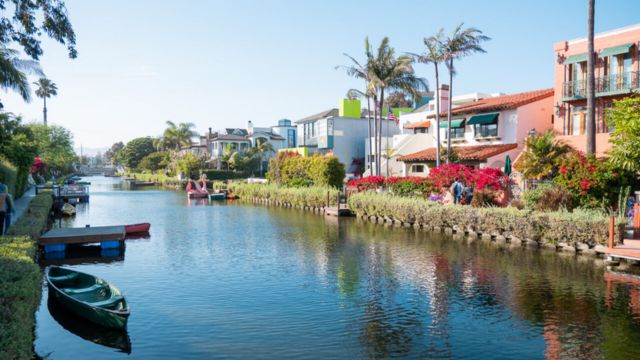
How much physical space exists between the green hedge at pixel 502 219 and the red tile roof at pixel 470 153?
917cm

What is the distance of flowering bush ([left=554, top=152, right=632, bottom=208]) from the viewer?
2533 cm

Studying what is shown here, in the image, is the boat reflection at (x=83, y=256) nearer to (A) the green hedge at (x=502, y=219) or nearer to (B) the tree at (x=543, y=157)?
(A) the green hedge at (x=502, y=219)

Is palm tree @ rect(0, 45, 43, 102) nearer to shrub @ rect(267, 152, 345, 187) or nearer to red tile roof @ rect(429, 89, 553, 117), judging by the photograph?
shrub @ rect(267, 152, 345, 187)

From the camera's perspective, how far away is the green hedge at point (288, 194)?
43656 mm

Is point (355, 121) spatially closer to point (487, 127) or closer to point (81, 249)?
point (487, 127)

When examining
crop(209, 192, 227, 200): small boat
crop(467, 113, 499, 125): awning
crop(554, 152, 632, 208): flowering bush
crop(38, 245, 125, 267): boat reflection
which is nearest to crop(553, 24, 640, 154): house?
crop(554, 152, 632, 208): flowering bush

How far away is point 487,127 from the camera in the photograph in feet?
141

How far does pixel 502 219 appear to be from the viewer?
85.0 ft

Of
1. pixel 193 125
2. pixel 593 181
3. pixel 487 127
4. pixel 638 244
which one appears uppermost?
pixel 193 125

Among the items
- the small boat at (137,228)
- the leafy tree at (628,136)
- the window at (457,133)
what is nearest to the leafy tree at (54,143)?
the small boat at (137,228)

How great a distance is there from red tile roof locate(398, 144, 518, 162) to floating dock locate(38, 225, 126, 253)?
92.0 feet

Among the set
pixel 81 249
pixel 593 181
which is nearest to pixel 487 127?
pixel 593 181

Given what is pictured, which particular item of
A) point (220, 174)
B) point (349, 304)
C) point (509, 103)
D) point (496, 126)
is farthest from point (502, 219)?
point (220, 174)

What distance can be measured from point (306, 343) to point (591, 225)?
1577cm
